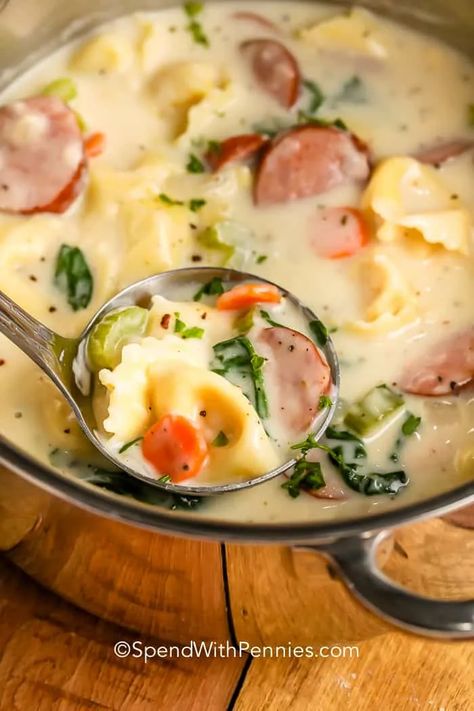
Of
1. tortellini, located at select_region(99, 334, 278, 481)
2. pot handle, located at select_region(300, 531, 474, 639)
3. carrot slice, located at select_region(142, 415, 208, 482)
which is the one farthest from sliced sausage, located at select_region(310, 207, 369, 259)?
pot handle, located at select_region(300, 531, 474, 639)

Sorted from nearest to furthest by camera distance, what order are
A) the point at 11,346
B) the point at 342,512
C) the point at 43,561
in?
the point at 43,561, the point at 342,512, the point at 11,346

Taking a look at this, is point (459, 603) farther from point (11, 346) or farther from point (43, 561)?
point (11, 346)

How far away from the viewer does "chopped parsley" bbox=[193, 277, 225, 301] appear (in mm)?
2066

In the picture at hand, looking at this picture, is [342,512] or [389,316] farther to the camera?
[389,316]

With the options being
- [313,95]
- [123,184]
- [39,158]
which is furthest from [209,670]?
[313,95]

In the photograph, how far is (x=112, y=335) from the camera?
188 cm

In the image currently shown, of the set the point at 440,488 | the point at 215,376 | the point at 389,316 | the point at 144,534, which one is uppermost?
the point at 144,534

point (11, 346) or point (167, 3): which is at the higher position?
point (167, 3)

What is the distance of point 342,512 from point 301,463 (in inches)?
4.5

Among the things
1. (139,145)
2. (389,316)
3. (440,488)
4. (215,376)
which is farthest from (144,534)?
(139,145)

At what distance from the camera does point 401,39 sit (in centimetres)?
268

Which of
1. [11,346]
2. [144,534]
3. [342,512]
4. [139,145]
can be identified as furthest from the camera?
[139,145]

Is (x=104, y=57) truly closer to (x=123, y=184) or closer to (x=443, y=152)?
(x=123, y=184)

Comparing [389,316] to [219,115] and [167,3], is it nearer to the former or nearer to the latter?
[219,115]
